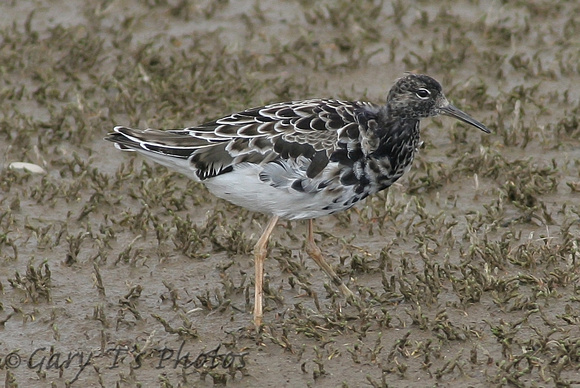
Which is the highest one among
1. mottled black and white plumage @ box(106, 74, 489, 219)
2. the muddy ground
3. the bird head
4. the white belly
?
the bird head

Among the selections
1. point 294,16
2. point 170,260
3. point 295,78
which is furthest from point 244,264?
point 294,16

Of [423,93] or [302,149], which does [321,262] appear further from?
[423,93]

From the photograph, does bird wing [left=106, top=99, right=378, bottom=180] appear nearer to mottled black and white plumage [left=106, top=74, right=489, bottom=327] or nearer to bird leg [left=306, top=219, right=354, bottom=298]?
mottled black and white plumage [left=106, top=74, right=489, bottom=327]

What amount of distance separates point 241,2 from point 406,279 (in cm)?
620

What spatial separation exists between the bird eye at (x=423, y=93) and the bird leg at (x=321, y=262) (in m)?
1.29

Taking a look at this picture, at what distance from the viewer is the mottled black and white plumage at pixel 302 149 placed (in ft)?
22.9

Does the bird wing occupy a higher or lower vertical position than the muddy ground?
higher

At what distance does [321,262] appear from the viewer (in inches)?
292

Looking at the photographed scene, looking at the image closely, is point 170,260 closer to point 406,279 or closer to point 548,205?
point 406,279

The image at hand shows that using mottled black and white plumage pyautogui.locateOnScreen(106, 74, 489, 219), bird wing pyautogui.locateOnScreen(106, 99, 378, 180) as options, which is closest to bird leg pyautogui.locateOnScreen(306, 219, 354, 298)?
mottled black and white plumage pyautogui.locateOnScreen(106, 74, 489, 219)

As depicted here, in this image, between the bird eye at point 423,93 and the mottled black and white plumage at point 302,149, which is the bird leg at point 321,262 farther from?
the bird eye at point 423,93

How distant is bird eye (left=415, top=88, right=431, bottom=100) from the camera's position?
7293 millimetres

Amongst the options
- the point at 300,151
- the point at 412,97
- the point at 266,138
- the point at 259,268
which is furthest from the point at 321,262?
the point at 412,97

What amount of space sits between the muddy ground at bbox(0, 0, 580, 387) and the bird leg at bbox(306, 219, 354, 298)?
4.0 inches
